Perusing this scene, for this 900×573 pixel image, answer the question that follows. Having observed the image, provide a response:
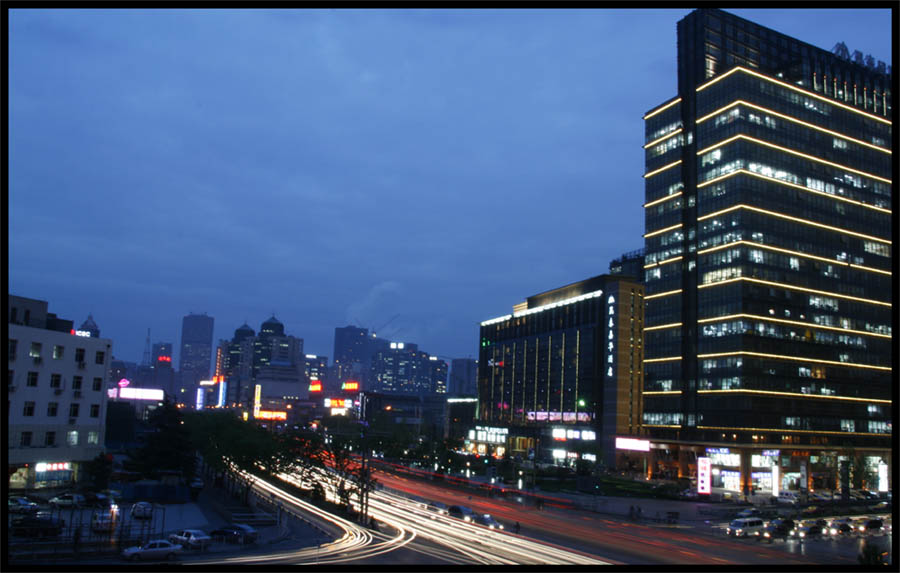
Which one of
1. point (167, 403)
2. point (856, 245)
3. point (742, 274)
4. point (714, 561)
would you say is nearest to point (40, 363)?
point (167, 403)

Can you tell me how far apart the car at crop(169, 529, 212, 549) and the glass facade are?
8489 centimetres

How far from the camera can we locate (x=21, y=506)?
50.0m

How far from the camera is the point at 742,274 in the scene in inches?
4154

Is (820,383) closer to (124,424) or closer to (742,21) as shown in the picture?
(742,21)

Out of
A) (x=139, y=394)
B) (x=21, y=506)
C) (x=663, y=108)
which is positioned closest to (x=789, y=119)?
(x=663, y=108)

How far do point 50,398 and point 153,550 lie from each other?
38.2 m

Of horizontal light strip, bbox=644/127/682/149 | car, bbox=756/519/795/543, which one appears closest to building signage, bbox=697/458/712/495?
car, bbox=756/519/795/543

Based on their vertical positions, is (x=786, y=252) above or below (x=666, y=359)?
above

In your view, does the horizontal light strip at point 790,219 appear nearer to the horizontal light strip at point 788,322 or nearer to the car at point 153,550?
the horizontal light strip at point 788,322

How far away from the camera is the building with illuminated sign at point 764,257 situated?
348ft

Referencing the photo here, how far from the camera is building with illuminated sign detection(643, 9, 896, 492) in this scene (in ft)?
348

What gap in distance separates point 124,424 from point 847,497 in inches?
4007

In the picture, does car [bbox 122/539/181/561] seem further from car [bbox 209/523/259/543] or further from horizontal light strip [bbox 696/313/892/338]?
horizontal light strip [bbox 696/313/892/338]

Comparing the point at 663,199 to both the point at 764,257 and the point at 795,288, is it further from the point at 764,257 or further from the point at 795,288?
the point at 795,288
